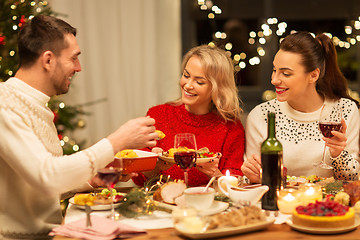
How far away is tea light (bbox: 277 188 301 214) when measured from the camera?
1686 mm

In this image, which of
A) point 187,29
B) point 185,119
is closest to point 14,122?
point 185,119

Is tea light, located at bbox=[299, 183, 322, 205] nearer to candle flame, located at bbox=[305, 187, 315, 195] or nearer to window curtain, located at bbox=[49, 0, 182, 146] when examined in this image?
candle flame, located at bbox=[305, 187, 315, 195]

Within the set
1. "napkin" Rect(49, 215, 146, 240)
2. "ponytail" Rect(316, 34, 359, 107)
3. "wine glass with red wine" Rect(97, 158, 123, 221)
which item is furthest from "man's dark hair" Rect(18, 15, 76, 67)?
"ponytail" Rect(316, 34, 359, 107)

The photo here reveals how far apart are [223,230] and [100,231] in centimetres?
39

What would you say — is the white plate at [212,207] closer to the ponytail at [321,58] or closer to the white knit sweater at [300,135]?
the white knit sweater at [300,135]

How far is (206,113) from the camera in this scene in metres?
2.84

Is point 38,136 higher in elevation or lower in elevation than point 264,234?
higher

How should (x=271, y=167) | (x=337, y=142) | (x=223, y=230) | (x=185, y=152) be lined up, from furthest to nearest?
(x=337, y=142), (x=185, y=152), (x=271, y=167), (x=223, y=230)

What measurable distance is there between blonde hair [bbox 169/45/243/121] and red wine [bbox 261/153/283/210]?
1.07 m

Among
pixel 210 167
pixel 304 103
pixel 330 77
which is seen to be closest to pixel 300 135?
pixel 304 103

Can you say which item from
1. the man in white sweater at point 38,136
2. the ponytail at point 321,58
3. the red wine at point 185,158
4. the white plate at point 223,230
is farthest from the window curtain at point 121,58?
the white plate at point 223,230

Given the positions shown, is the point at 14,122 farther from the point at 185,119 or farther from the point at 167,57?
the point at 167,57

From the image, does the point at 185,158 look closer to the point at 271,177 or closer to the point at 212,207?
the point at 212,207

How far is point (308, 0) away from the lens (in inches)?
177
